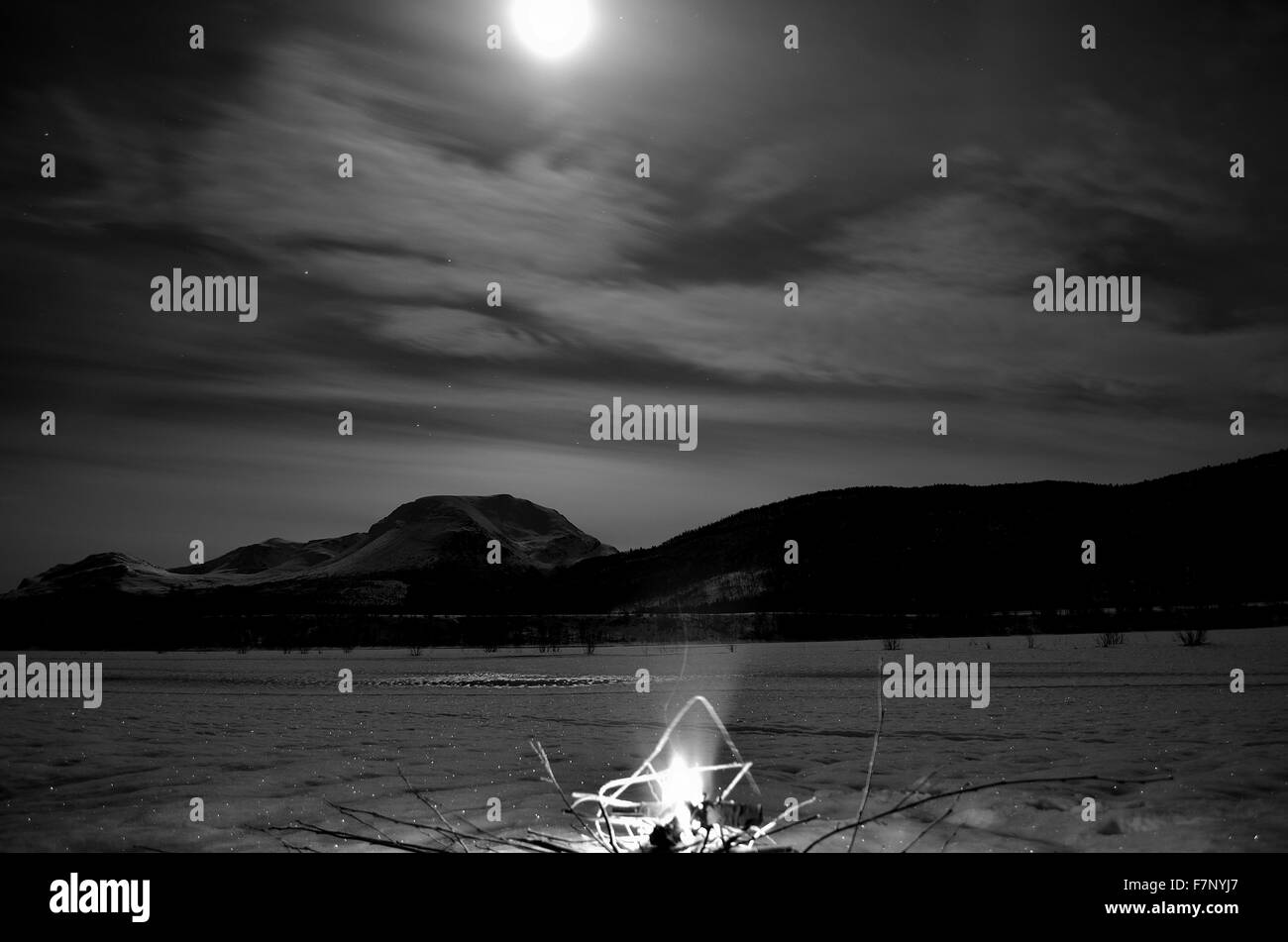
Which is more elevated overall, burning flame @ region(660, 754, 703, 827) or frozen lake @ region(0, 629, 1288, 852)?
burning flame @ region(660, 754, 703, 827)

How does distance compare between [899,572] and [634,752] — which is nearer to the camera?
[634,752]

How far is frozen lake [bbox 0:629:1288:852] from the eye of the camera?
5.27 m

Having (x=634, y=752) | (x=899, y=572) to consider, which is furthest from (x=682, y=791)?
(x=899, y=572)

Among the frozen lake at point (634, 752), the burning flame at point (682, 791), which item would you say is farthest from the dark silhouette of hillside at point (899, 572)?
the burning flame at point (682, 791)

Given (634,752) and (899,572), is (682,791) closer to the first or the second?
(634,752)

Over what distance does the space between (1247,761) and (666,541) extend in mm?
98544

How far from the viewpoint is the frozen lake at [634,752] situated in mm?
5266

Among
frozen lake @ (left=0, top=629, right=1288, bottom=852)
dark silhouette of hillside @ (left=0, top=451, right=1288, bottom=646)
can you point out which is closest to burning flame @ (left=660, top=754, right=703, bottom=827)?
frozen lake @ (left=0, top=629, right=1288, bottom=852)

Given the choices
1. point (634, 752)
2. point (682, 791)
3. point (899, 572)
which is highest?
point (682, 791)

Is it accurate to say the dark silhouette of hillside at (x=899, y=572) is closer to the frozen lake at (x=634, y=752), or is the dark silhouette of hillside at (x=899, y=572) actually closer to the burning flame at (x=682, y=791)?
the frozen lake at (x=634, y=752)

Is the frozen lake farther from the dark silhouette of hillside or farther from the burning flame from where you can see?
the dark silhouette of hillside

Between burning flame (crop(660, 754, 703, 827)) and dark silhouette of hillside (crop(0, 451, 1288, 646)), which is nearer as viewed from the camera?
burning flame (crop(660, 754, 703, 827))

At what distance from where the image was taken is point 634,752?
28.1 ft

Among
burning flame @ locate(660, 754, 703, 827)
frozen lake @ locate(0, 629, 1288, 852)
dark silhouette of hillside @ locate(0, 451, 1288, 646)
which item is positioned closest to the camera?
burning flame @ locate(660, 754, 703, 827)
